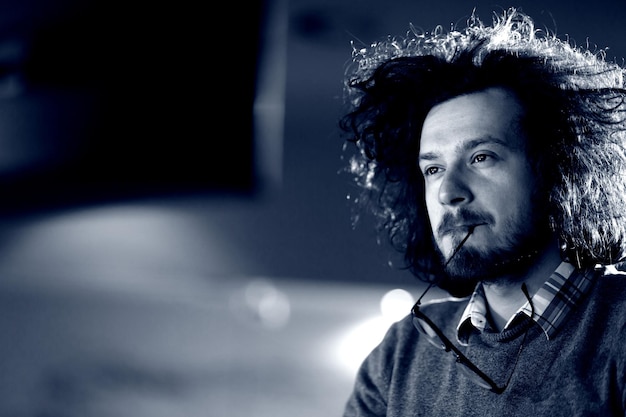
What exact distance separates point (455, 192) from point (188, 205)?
0.77 metres

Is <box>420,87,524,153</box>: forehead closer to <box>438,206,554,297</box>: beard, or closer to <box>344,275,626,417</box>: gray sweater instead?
<box>438,206,554,297</box>: beard

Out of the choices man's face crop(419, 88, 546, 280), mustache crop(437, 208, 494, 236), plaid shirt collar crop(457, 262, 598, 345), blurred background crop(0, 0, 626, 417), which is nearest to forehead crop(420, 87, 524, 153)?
man's face crop(419, 88, 546, 280)

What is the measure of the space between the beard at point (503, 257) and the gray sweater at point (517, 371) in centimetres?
10


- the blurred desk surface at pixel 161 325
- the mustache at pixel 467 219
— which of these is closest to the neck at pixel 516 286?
the mustache at pixel 467 219

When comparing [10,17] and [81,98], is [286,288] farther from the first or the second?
[10,17]

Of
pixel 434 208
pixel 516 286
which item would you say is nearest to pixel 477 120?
pixel 434 208

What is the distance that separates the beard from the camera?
102 centimetres

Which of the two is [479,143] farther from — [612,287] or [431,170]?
[612,287]

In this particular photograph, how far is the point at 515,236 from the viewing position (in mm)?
1027

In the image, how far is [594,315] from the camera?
2.99 ft

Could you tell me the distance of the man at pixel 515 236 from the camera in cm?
91

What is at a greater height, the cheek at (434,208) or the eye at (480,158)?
the eye at (480,158)

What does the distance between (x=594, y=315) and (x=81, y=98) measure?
4.02ft

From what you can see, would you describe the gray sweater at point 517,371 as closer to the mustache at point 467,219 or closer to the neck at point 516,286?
the neck at point 516,286
